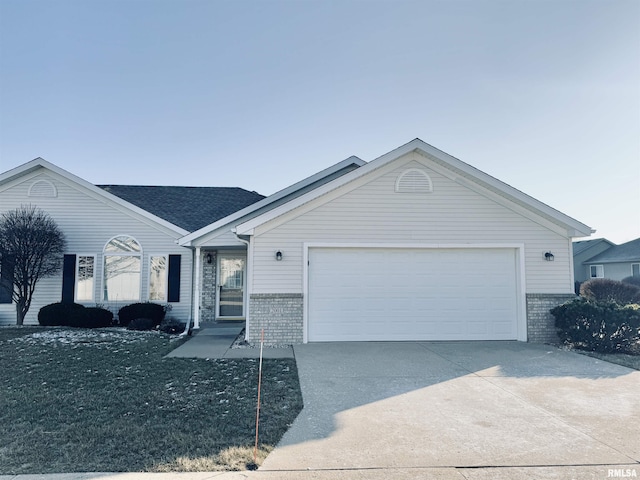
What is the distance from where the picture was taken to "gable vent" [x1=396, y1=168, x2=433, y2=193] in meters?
9.93

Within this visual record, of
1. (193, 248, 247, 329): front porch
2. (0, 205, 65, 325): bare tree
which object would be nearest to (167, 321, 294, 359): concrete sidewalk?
(193, 248, 247, 329): front porch

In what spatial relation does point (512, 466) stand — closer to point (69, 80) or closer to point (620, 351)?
point (620, 351)

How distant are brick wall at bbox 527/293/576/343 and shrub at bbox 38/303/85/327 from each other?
12923mm

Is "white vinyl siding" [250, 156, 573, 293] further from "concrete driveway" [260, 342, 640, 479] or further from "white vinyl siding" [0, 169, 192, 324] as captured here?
"white vinyl siding" [0, 169, 192, 324]

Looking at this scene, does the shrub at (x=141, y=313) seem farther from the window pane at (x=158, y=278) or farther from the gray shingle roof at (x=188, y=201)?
the gray shingle roof at (x=188, y=201)

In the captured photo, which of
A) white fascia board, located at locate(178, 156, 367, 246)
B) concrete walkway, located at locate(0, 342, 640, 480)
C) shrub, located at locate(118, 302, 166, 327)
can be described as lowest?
concrete walkway, located at locate(0, 342, 640, 480)

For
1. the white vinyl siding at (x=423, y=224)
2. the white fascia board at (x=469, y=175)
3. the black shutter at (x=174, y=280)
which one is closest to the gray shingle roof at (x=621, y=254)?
the white fascia board at (x=469, y=175)

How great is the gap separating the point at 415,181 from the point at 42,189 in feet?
40.3

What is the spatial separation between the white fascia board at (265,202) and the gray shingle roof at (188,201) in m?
2.76

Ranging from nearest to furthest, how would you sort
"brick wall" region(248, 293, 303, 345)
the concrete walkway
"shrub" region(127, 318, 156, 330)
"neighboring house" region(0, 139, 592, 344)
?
the concrete walkway, "brick wall" region(248, 293, 303, 345), "neighboring house" region(0, 139, 592, 344), "shrub" region(127, 318, 156, 330)

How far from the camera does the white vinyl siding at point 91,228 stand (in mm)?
13000

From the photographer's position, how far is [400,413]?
4.93 meters

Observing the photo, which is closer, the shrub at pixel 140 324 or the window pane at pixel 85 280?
the shrub at pixel 140 324

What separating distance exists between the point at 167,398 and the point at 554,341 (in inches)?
359
